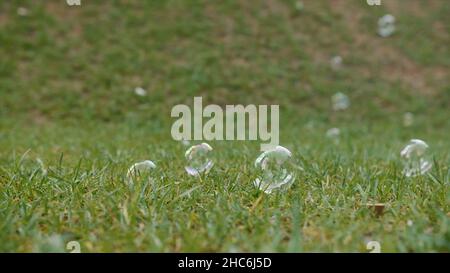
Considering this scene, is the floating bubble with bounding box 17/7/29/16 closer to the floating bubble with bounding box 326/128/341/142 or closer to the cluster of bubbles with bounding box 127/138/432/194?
the floating bubble with bounding box 326/128/341/142

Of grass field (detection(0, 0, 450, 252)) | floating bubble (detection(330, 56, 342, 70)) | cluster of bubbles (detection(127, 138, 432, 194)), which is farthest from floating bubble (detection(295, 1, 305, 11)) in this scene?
cluster of bubbles (detection(127, 138, 432, 194))

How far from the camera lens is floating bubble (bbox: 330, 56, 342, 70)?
9.50 metres

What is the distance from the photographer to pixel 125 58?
29.6 feet

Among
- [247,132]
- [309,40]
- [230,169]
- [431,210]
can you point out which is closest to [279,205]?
[431,210]

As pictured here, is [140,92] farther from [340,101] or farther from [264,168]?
[264,168]

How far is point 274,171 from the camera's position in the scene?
263 centimetres

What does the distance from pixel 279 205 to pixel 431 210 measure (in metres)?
0.59

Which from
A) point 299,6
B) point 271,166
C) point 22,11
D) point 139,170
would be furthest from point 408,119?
point 22,11

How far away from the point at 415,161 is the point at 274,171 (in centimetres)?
117

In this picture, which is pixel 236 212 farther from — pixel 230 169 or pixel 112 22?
pixel 112 22

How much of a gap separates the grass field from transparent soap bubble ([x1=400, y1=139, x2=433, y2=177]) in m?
0.09

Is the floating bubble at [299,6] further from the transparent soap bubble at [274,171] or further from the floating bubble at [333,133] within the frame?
the transparent soap bubble at [274,171]

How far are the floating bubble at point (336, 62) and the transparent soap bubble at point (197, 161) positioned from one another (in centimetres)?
686

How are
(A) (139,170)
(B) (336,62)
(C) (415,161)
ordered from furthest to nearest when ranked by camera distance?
(B) (336,62), (C) (415,161), (A) (139,170)
